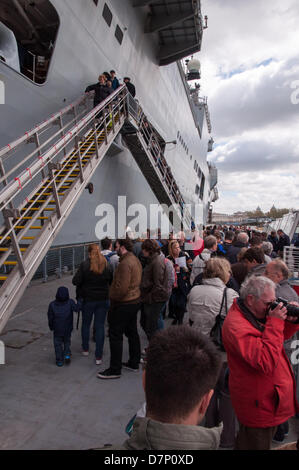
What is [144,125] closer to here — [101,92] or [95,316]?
[101,92]

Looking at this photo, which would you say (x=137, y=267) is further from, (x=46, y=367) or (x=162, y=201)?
(x=162, y=201)

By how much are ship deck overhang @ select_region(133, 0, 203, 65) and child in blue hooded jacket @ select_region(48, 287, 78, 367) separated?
11732 mm

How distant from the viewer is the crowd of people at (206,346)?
1.12 meters

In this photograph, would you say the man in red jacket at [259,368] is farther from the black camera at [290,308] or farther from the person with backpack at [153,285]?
the person with backpack at [153,285]

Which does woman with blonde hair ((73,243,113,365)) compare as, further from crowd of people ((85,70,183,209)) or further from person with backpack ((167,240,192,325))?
crowd of people ((85,70,183,209))

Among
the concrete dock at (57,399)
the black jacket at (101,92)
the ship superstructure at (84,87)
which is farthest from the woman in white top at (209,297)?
the black jacket at (101,92)

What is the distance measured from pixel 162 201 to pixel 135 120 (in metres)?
4.65

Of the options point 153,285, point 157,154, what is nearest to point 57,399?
point 153,285

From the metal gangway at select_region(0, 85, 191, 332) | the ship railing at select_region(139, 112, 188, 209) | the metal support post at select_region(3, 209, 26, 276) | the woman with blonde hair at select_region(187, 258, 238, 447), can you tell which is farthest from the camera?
the ship railing at select_region(139, 112, 188, 209)

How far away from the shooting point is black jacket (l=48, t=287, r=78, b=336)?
401 cm

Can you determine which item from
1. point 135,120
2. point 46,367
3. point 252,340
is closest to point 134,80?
point 135,120

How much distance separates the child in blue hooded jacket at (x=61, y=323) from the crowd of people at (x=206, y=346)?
1 cm

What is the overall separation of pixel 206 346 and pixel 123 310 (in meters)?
2.76

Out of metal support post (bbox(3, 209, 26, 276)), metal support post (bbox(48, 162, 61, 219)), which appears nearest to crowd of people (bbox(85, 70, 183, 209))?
metal support post (bbox(48, 162, 61, 219))
